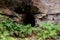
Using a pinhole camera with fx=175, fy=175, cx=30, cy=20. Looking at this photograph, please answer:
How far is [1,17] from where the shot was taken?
18.5 feet

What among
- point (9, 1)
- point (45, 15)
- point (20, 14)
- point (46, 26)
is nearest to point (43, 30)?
point (46, 26)

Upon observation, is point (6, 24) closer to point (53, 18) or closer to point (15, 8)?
point (15, 8)

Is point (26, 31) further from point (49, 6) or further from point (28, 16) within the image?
point (49, 6)

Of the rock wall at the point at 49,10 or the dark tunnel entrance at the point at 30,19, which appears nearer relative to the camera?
the rock wall at the point at 49,10

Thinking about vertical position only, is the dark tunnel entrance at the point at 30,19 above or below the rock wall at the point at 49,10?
below

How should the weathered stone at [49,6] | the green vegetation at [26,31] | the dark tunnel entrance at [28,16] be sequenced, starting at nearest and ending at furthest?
the green vegetation at [26,31], the weathered stone at [49,6], the dark tunnel entrance at [28,16]

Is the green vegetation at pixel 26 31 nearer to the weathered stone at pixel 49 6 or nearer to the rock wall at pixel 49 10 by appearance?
the rock wall at pixel 49 10

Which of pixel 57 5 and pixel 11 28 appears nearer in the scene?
pixel 11 28

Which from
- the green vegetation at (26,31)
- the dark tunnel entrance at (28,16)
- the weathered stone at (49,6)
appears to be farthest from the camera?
the dark tunnel entrance at (28,16)

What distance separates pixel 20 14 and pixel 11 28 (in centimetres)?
100

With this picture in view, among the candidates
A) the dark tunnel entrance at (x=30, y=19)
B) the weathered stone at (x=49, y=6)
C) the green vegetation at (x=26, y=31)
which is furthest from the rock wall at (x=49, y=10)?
the green vegetation at (x=26, y=31)

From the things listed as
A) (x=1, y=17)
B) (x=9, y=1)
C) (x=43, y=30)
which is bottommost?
(x=43, y=30)

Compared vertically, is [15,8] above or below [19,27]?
above

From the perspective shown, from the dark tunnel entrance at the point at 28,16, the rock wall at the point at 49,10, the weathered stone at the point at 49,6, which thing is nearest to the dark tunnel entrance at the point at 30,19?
the dark tunnel entrance at the point at 28,16
